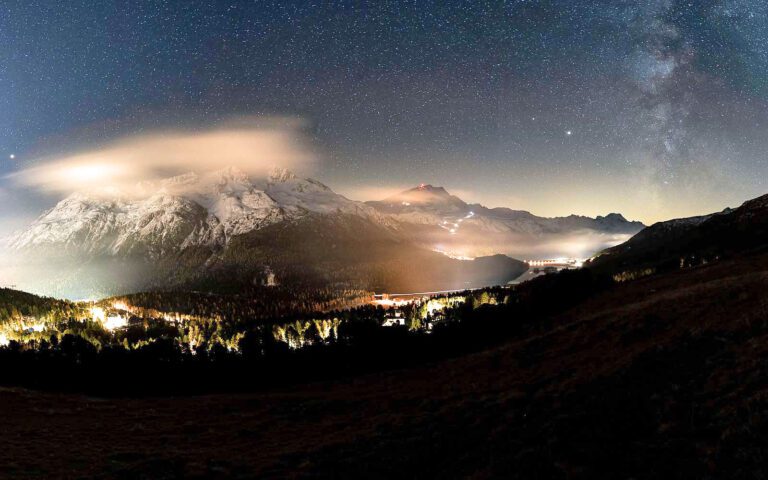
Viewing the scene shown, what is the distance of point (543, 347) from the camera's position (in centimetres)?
4756

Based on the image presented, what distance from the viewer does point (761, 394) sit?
15516 millimetres

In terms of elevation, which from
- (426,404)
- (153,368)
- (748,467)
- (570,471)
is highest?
(748,467)

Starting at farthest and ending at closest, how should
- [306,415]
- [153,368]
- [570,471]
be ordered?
[153,368] < [306,415] < [570,471]

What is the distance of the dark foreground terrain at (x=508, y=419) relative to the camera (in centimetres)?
1543

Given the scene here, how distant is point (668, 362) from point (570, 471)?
13.3 meters

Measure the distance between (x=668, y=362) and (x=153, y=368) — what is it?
115950mm

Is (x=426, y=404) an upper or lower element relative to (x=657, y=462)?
lower

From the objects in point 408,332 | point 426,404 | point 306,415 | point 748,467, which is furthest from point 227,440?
point 408,332

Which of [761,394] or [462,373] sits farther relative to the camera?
[462,373]

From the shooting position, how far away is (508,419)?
23.5 meters

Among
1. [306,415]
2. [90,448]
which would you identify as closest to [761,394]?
[306,415]

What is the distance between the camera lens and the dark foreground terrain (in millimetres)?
15430

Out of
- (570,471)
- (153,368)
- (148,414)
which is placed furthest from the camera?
(153,368)

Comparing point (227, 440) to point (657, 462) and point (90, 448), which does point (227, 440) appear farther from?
point (657, 462)
